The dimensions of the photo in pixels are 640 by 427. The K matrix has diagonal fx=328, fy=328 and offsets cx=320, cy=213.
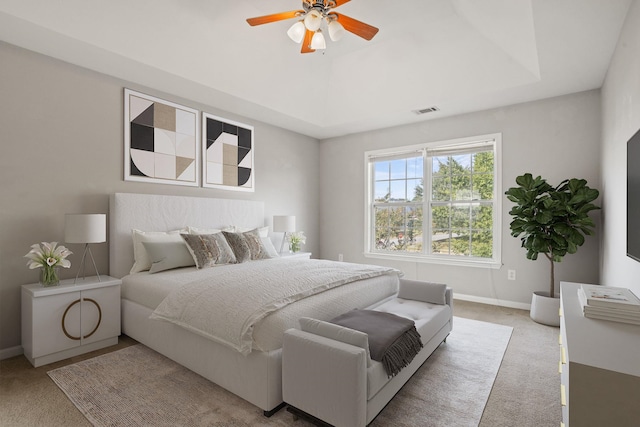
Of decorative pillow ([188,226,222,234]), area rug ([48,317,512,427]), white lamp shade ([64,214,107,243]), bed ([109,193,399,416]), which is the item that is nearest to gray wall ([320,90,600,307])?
area rug ([48,317,512,427])

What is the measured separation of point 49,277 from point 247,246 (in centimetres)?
176

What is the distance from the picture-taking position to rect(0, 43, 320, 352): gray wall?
2717 mm

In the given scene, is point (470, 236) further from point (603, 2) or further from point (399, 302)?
point (603, 2)

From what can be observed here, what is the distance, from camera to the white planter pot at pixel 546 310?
346 centimetres

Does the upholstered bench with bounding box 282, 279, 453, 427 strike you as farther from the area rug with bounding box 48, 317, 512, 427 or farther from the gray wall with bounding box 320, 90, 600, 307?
the gray wall with bounding box 320, 90, 600, 307

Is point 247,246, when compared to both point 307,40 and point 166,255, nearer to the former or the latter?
point 166,255

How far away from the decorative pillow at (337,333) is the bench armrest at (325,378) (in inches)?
1.6

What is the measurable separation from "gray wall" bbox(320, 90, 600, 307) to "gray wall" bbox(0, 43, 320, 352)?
3601 mm

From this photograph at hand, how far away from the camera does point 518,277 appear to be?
416cm

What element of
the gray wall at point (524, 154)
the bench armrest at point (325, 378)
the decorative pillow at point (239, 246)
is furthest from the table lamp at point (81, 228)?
the gray wall at point (524, 154)

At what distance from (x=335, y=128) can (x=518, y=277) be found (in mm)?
3331

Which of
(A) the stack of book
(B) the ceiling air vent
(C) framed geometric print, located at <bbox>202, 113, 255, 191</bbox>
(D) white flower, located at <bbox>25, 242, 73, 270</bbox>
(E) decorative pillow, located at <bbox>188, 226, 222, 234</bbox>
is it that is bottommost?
(A) the stack of book

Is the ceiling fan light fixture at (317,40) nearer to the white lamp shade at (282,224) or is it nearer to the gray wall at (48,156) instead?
the gray wall at (48,156)

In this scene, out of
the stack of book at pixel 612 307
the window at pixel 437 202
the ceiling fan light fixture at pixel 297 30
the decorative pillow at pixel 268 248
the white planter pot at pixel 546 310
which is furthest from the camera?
the window at pixel 437 202
